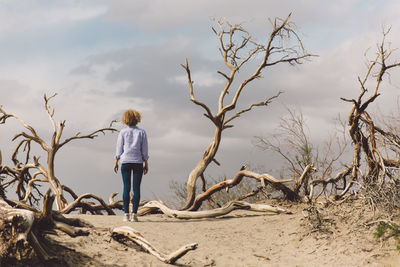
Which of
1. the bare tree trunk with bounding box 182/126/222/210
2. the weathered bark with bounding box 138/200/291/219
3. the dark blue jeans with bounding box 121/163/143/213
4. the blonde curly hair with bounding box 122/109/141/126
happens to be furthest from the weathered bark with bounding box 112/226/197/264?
the bare tree trunk with bounding box 182/126/222/210

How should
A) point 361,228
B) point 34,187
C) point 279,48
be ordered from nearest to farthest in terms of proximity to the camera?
point 361,228, point 279,48, point 34,187

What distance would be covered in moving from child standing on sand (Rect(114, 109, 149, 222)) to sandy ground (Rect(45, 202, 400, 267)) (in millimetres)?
623

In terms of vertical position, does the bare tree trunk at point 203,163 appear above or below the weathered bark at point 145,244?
above

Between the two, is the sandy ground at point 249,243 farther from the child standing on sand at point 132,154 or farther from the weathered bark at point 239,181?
the weathered bark at point 239,181

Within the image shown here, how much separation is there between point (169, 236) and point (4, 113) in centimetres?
832

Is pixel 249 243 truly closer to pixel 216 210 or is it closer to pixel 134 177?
pixel 216 210

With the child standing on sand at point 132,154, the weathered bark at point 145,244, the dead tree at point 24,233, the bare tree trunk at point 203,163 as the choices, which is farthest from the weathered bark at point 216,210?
the dead tree at point 24,233

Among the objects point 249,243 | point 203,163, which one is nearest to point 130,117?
point 249,243

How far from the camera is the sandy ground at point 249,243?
718cm

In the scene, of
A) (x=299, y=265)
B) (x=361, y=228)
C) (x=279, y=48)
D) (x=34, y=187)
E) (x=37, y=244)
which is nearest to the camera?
(x=37, y=244)

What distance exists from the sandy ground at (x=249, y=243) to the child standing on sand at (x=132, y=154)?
62 centimetres

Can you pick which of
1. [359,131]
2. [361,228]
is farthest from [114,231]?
[359,131]

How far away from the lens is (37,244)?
6.20 metres

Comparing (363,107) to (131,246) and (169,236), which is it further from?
(131,246)
